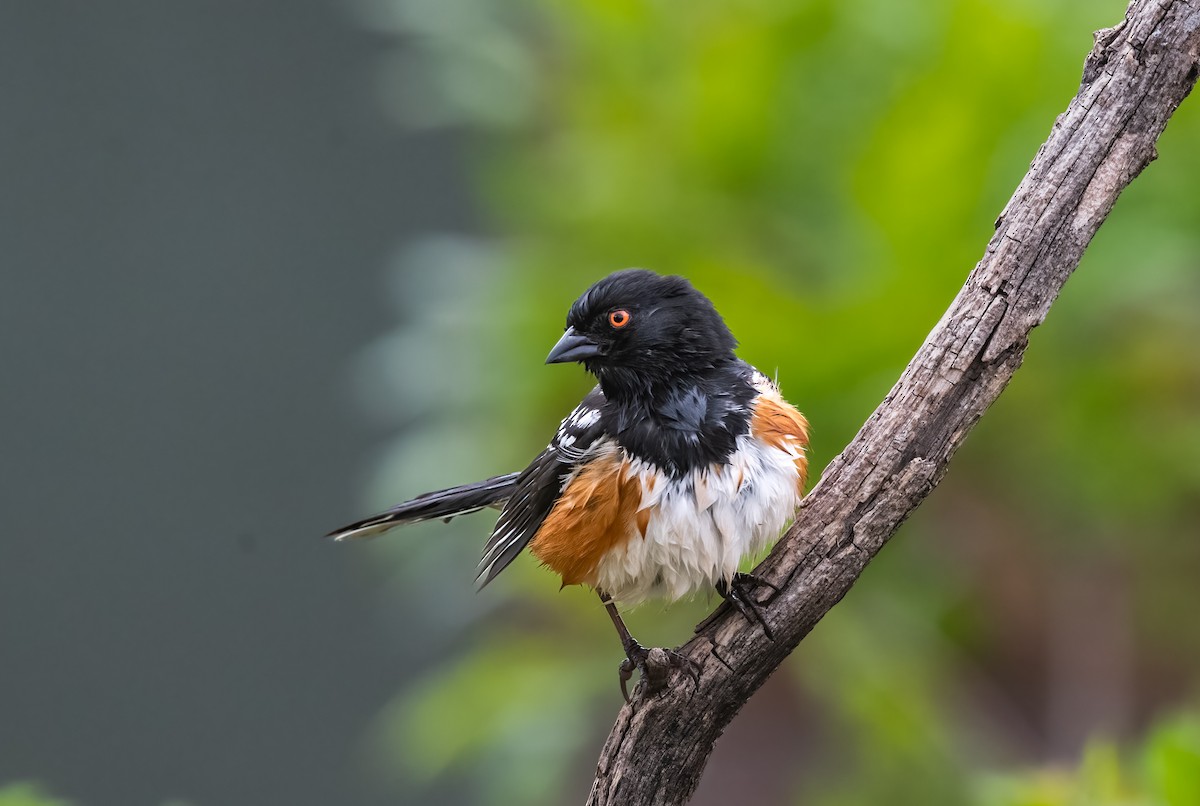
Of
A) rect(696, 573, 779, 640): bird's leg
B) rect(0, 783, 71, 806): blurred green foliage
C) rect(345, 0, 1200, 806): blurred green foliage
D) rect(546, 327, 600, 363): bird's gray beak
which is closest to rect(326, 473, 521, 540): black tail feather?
rect(546, 327, 600, 363): bird's gray beak

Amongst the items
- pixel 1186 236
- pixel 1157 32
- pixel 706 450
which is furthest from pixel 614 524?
pixel 1186 236

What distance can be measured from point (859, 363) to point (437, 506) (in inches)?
59.4

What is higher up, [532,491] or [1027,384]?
[1027,384]

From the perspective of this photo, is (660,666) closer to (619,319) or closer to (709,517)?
(709,517)

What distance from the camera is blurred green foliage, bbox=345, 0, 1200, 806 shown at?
365 centimetres

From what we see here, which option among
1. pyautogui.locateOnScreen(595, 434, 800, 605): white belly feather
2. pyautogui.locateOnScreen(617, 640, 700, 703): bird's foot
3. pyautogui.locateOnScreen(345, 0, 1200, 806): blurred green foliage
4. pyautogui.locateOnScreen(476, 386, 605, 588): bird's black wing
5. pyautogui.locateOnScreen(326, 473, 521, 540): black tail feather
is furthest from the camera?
pyautogui.locateOnScreen(345, 0, 1200, 806): blurred green foliage

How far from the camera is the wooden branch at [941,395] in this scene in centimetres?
194

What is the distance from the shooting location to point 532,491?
2.44m

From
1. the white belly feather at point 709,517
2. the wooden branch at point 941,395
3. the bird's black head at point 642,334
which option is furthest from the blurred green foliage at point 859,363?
the wooden branch at point 941,395

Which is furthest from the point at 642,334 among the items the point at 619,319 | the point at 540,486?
the point at 540,486

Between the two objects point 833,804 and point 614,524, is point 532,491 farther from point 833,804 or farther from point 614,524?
point 833,804

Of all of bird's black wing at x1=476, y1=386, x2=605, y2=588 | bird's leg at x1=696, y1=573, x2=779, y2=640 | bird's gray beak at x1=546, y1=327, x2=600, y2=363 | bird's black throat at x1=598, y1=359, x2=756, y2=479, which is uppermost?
bird's gray beak at x1=546, y1=327, x2=600, y2=363

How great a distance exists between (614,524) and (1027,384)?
6.75 ft

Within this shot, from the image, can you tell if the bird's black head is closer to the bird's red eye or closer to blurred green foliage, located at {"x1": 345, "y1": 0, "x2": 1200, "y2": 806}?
the bird's red eye
